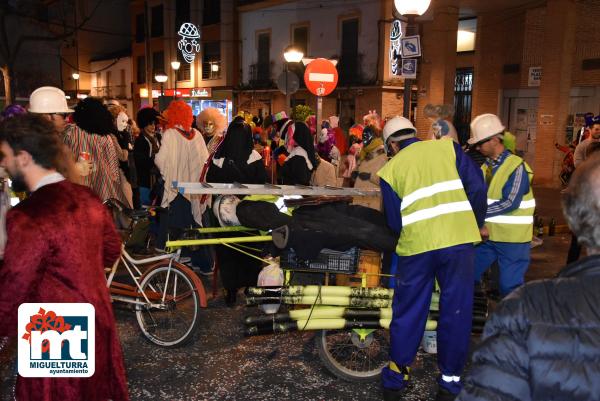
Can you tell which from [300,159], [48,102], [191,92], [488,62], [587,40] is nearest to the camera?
[48,102]

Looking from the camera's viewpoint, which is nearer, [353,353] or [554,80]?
[353,353]

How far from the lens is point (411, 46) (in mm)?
7906

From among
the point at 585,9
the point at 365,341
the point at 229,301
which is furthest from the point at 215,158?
the point at 585,9

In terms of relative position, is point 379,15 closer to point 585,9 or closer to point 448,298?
point 585,9

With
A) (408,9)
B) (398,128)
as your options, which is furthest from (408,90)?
(398,128)

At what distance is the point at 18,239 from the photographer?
87.3 inches

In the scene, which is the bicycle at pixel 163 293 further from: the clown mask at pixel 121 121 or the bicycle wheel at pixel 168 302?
the clown mask at pixel 121 121

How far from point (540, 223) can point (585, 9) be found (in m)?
9.97

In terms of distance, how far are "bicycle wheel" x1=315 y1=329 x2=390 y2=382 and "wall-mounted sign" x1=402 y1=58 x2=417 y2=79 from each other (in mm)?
4603

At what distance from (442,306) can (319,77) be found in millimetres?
8169

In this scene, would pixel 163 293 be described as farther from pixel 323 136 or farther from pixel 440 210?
pixel 323 136

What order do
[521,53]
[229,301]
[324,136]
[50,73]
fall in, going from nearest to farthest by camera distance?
[229,301], [324,136], [521,53], [50,73]

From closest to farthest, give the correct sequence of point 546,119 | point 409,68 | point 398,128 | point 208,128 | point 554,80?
point 398,128 < point 208,128 < point 409,68 < point 554,80 < point 546,119

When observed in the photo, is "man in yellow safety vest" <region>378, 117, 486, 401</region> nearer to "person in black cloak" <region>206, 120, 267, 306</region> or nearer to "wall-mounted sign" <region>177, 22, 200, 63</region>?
"person in black cloak" <region>206, 120, 267, 306</region>
